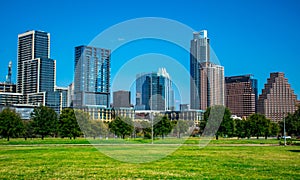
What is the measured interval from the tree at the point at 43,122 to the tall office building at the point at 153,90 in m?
66.3

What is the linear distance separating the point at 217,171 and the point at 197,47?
16.0 meters

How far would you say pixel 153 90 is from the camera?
1267 inches

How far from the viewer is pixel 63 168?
79.7ft

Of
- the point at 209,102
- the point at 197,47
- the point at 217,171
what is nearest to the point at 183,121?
the point at 197,47

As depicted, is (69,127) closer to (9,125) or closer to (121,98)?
(9,125)

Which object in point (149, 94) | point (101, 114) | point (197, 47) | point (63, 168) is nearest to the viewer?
point (63, 168)

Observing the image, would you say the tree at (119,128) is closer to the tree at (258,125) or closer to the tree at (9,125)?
the tree at (9,125)

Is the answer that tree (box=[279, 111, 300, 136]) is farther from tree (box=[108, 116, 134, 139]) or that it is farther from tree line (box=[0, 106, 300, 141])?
tree (box=[108, 116, 134, 139])

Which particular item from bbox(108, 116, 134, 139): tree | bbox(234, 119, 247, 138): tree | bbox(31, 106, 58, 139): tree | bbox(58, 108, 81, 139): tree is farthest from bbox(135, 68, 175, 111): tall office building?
bbox(234, 119, 247, 138): tree

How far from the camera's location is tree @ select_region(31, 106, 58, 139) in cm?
9831

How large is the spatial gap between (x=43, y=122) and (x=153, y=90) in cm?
7177

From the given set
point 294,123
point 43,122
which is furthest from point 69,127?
point 294,123

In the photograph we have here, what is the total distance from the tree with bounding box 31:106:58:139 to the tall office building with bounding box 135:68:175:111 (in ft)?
218

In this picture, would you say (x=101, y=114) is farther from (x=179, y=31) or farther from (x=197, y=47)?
(x=179, y=31)
